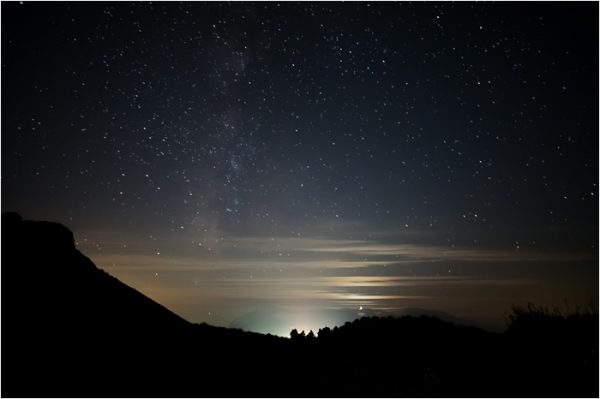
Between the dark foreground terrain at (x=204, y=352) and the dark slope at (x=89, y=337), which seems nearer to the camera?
the dark slope at (x=89, y=337)

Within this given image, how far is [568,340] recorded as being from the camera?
36.4ft

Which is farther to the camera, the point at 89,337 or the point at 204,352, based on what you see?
the point at 204,352

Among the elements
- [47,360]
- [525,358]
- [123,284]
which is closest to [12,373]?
[47,360]

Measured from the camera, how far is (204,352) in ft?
35.5

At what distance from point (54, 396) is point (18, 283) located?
4678 mm

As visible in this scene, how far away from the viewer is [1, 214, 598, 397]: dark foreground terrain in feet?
28.6

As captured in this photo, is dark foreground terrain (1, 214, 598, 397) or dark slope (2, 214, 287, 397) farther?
dark foreground terrain (1, 214, 598, 397)

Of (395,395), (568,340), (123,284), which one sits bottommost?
(395,395)

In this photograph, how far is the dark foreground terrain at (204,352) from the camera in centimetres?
873

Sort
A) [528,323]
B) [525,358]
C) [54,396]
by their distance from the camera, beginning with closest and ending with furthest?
1. [54,396]
2. [525,358]
3. [528,323]

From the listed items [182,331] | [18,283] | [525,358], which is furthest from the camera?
[182,331]

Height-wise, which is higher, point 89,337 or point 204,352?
point 89,337

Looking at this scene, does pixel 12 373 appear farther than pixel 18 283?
No

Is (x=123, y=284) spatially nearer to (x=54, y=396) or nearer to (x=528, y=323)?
(x=54, y=396)
